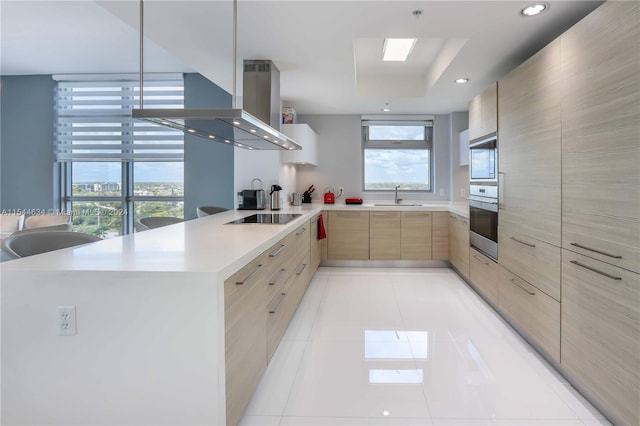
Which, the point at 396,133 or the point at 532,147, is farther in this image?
the point at 396,133

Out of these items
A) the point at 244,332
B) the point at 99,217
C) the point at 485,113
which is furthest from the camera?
the point at 99,217

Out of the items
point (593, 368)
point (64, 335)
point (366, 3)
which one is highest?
point (366, 3)

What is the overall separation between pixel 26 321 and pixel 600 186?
252 cm

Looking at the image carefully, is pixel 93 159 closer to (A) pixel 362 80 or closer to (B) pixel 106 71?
(B) pixel 106 71

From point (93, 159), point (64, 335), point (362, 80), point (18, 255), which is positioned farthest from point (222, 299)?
point (93, 159)

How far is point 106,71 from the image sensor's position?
5.05m

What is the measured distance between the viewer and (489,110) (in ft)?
10.5

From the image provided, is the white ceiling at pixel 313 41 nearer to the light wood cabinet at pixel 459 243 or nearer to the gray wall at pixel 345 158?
the gray wall at pixel 345 158

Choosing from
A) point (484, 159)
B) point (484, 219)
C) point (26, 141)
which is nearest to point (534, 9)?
point (484, 159)

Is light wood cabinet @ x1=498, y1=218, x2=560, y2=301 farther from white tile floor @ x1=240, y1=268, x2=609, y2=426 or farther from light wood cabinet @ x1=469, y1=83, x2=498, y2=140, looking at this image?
light wood cabinet @ x1=469, y1=83, x2=498, y2=140

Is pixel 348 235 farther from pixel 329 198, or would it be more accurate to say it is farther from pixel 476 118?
pixel 476 118

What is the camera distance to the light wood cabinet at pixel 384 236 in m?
4.85

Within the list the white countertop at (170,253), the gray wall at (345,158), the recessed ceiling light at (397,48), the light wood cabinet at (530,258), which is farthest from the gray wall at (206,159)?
the light wood cabinet at (530,258)

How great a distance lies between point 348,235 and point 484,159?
211cm
